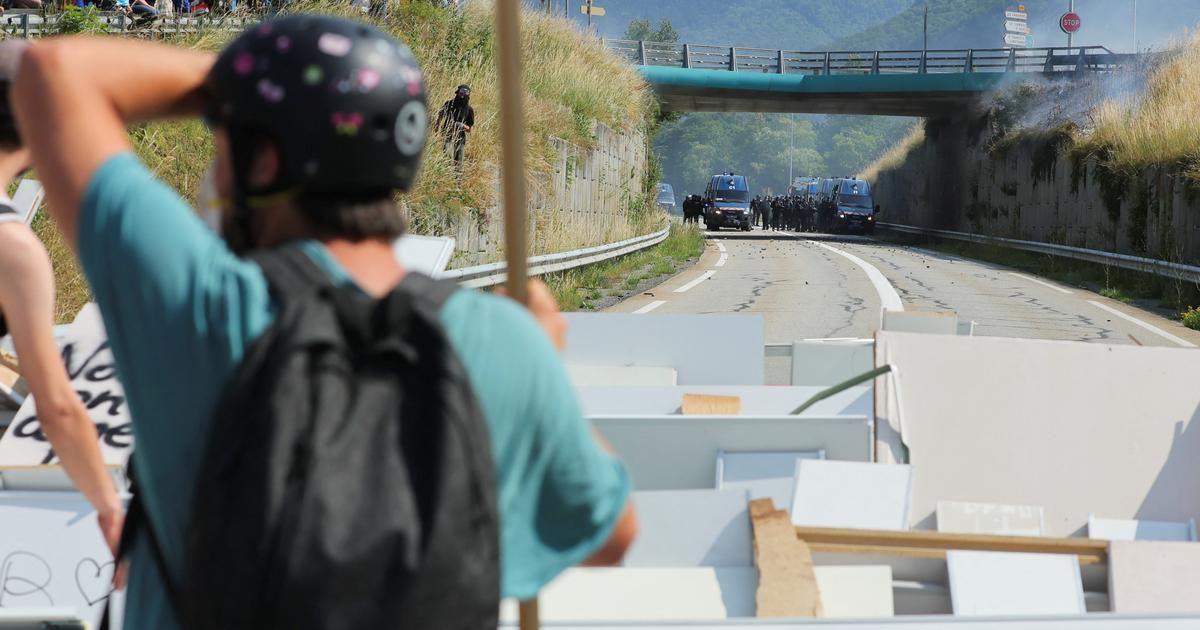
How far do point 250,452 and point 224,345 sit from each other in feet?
0.47

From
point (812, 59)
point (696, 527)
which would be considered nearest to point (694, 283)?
point (696, 527)

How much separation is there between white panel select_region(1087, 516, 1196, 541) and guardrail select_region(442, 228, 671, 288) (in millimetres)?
4128

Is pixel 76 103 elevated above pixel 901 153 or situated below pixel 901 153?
above

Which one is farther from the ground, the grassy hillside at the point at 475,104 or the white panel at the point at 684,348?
the grassy hillside at the point at 475,104

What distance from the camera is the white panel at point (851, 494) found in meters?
4.24

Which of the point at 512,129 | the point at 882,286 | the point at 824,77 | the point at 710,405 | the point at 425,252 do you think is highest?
the point at 824,77

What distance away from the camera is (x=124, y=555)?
70.7 inches

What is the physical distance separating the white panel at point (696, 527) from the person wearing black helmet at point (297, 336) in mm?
2040

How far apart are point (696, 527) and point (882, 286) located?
70.5 ft

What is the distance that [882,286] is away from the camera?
24703mm

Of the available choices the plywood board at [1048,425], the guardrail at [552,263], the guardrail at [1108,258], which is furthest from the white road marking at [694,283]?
the plywood board at [1048,425]

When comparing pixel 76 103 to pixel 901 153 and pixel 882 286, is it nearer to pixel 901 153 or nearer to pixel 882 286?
pixel 882 286

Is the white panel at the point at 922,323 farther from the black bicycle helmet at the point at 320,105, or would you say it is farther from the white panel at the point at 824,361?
the black bicycle helmet at the point at 320,105

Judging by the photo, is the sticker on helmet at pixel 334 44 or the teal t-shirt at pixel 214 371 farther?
the sticker on helmet at pixel 334 44
